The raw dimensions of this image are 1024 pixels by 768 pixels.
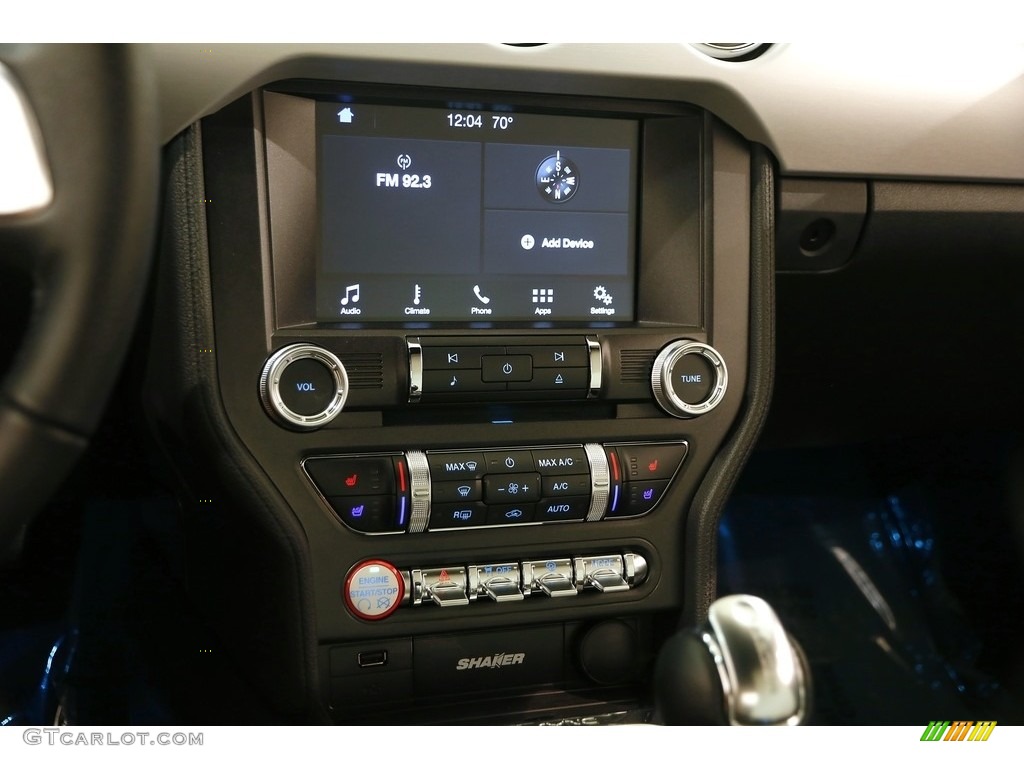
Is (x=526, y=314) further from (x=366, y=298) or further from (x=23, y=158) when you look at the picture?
(x=23, y=158)

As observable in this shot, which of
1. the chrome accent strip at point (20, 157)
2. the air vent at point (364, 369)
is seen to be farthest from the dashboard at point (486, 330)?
the chrome accent strip at point (20, 157)

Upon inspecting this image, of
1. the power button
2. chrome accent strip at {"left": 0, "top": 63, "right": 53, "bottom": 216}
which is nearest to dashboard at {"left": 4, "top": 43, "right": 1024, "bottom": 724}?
the power button

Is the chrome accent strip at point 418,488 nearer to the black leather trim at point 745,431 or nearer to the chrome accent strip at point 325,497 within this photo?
the chrome accent strip at point 325,497

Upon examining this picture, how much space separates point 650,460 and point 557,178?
0.31 meters

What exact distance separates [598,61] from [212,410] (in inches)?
19.0

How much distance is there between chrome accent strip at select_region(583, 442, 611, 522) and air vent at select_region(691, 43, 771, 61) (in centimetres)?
41

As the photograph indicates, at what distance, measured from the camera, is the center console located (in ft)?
2.90

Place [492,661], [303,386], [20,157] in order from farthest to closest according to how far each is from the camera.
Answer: [492,661] < [303,386] < [20,157]

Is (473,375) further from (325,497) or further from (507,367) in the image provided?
(325,497)

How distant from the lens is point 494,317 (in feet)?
3.10

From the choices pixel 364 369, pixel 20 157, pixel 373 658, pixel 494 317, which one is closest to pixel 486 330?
pixel 494 317

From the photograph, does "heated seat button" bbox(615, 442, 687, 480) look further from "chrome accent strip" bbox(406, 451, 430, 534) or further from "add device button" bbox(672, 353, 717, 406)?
"chrome accent strip" bbox(406, 451, 430, 534)

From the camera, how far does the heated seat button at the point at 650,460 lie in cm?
99
